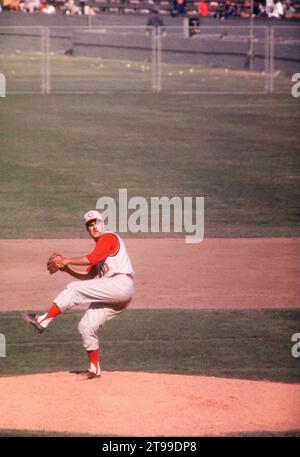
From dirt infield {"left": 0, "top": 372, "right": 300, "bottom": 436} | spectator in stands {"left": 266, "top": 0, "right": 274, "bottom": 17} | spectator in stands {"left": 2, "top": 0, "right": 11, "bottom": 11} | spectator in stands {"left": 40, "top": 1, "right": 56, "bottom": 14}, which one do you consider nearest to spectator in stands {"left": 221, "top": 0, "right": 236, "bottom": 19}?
spectator in stands {"left": 266, "top": 0, "right": 274, "bottom": 17}

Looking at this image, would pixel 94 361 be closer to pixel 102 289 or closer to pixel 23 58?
pixel 102 289

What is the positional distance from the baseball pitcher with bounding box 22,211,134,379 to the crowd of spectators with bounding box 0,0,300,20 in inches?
1270

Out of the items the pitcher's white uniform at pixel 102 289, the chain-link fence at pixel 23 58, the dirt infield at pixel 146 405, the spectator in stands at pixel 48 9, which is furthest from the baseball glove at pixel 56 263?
the spectator in stands at pixel 48 9

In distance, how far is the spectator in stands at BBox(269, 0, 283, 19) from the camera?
133 feet

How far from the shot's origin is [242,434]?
800cm

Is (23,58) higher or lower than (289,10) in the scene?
lower

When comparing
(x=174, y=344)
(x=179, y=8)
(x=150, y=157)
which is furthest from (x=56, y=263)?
(x=179, y=8)

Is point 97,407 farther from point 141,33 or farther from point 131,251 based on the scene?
point 141,33

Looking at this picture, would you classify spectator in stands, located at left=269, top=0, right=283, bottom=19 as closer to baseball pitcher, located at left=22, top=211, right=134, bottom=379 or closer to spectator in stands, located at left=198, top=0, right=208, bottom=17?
spectator in stands, located at left=198, top=0, right=208, bottom=17

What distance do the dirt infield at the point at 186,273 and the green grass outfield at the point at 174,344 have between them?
1.22 ft

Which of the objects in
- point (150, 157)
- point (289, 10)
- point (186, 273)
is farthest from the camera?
point (289, 10)

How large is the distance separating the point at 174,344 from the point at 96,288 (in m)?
2.26

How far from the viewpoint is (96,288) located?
915 centimetres

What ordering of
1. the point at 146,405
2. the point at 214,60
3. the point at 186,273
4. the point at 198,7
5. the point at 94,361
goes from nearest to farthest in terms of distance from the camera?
the point at 146,405, the point at 94,361, the point at 186,273, the point at 214,60, the point at 198,7
